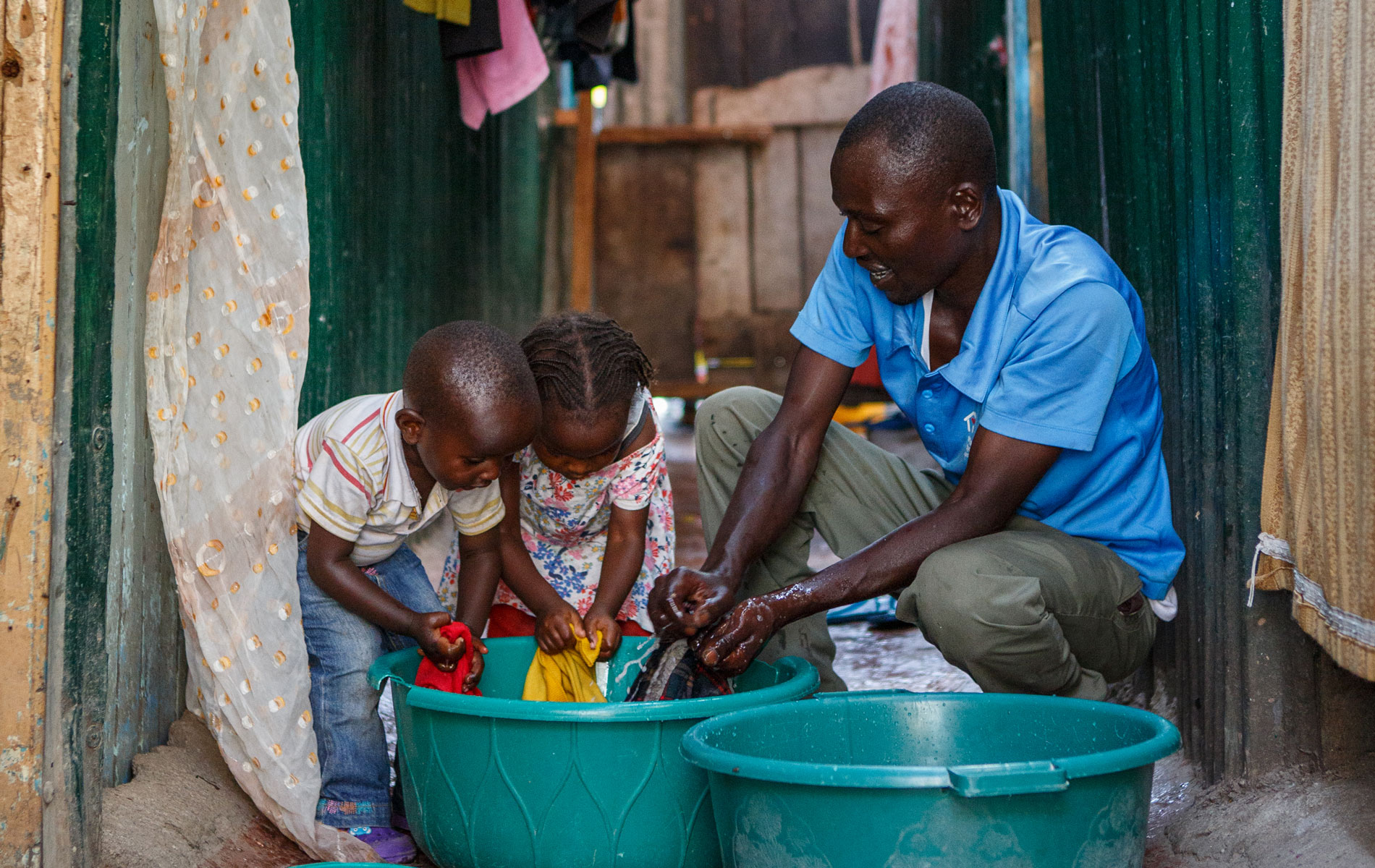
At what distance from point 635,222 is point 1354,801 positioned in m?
7.37

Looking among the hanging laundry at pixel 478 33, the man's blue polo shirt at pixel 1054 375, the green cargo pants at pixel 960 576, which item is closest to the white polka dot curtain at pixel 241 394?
the green cargo pants at pixel 960 576

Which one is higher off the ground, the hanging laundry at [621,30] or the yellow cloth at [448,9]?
the hanging laundry at [621,30]

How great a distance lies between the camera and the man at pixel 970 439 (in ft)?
6.08

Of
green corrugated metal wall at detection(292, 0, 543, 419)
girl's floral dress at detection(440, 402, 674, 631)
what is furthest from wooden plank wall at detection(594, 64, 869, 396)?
girl's floral dress at detection(440, 402, 674, 631)

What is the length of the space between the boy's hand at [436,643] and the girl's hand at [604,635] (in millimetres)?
297

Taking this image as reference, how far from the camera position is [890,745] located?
169 centimetres

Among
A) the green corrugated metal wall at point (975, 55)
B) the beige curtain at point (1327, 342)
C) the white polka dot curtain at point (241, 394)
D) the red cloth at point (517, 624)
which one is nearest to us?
the beige curtain at point (1327, 342)

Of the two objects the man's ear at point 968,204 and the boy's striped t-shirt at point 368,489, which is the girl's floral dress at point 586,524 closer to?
the boy's striped t-shirt at point 368,489

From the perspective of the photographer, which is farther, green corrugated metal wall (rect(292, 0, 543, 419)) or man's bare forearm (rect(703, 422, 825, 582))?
green corrugated metal wall (rect(292, 0, 543, 419))

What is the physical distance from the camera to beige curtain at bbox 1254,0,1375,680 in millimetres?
1378

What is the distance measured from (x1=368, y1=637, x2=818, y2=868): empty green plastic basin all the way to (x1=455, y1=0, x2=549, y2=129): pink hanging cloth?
2.85m

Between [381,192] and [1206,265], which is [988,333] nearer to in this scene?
[1206,265]

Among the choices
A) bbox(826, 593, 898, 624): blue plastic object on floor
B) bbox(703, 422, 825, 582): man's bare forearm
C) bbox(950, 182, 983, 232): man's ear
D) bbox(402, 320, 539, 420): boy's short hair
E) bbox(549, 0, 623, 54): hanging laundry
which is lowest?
bbox(826, 593, 898, 624): blue plastic object on floor

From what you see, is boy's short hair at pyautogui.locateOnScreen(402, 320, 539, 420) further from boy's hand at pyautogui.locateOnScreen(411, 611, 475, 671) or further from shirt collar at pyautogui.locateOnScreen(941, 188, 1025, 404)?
shirt collar at pyautogui.locateOnScreen(941, 188, 1025, 404)
